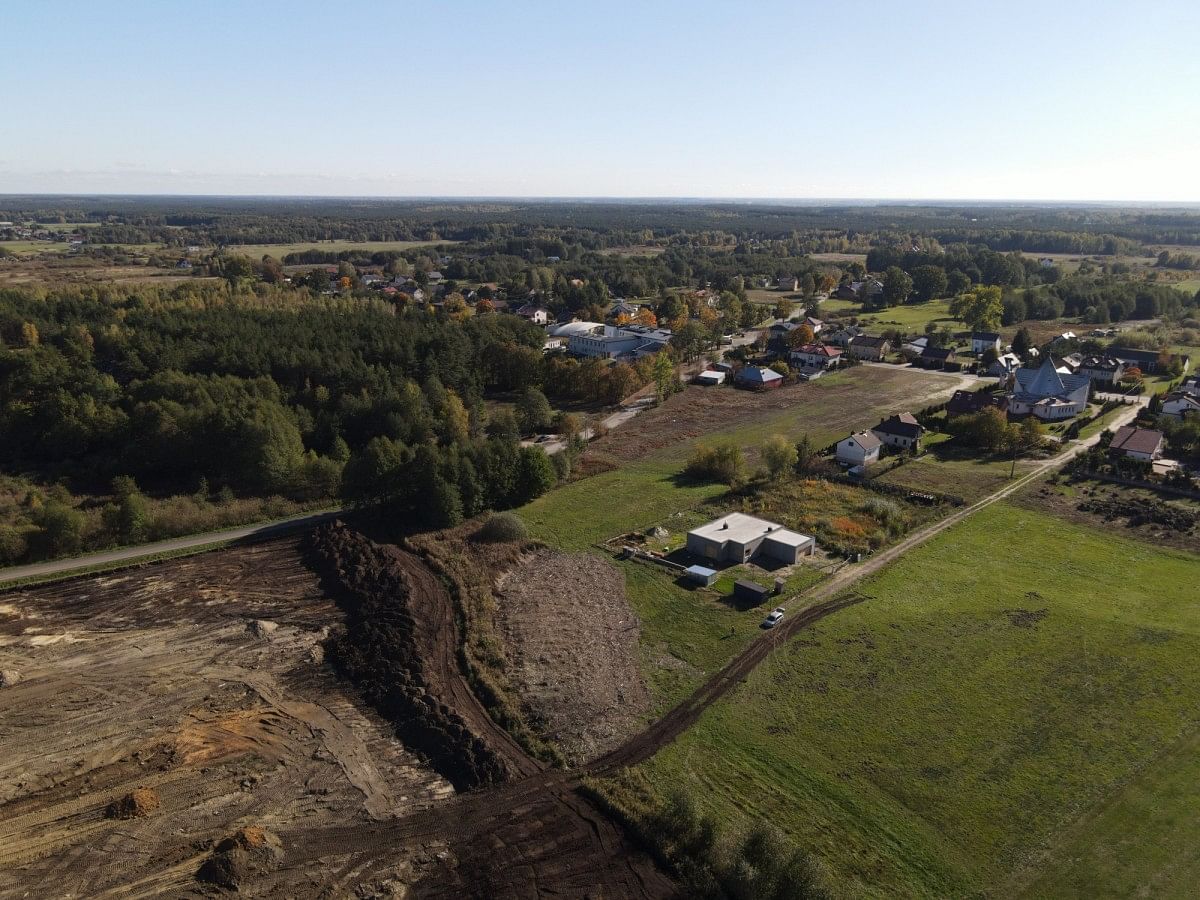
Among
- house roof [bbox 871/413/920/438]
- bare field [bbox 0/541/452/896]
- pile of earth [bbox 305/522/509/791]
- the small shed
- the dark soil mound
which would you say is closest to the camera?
bare field [bbox 0/541/452/896]

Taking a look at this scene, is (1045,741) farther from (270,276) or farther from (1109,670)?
(270,276)

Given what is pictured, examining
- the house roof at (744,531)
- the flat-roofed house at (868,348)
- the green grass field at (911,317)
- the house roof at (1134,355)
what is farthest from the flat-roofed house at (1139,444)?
the green grass field at (911,317)

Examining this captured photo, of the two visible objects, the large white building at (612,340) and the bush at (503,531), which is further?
the large white building at (612,340)

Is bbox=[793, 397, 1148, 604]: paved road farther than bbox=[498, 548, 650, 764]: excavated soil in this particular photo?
Yes

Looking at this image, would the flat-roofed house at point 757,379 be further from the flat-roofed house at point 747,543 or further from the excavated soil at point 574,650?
the excavated soil at point 574,650

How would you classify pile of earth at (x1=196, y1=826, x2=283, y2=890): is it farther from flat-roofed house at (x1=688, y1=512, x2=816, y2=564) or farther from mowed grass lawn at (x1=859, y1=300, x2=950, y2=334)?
mowed grass lawn at (x1=859, y1=300, x2=950, y2=334)

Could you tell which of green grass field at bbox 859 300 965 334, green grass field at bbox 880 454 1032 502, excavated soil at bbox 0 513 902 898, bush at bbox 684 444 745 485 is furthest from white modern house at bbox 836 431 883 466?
green grass field at bbox 859 300 965 334
